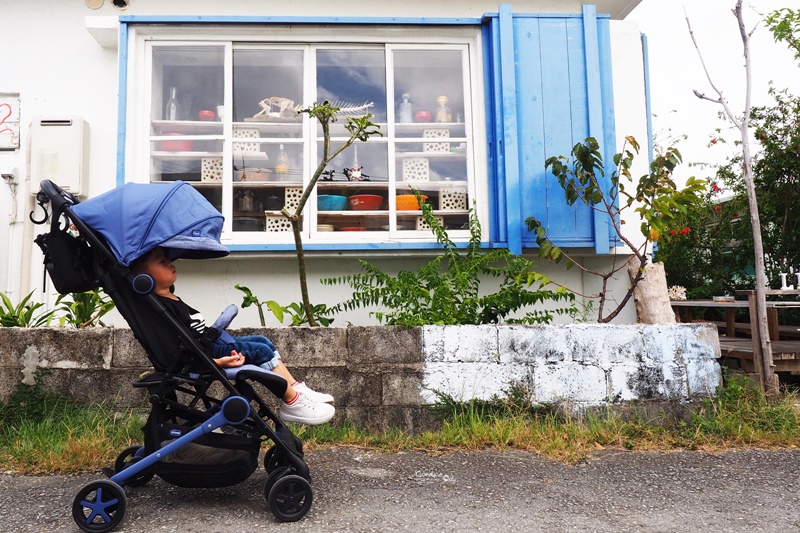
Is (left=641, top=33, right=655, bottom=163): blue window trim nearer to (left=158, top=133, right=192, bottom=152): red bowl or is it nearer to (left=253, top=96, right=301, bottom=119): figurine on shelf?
(left=253, top=96, right=301, bottom=119): figurine on shelf

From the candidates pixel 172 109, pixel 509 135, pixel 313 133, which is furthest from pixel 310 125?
pixel 509 135

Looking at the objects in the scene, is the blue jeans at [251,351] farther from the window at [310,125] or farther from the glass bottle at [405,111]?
the glass bottle at [405,111]

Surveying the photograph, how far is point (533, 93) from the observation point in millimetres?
5238

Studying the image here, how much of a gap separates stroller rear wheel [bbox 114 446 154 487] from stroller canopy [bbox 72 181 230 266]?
3.17 feet

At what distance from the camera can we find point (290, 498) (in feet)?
9.11

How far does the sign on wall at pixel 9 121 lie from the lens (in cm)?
558

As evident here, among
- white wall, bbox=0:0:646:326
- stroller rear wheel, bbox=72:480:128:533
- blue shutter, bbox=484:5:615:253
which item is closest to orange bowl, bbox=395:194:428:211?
white wall, bbox=0:0:646:326

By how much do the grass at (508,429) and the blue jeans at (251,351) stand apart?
3.12 feet

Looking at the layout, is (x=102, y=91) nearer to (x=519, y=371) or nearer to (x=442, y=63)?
(x=442, y=63)

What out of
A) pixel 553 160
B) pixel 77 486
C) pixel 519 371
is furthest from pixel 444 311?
pixel 77 486

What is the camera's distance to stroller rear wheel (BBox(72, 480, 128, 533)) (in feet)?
8.66

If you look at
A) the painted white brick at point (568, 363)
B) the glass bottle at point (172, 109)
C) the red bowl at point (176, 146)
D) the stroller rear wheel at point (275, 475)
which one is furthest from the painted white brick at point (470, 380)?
the glass bottle at point (172, 109)

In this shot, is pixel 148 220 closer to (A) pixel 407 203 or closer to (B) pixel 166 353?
→ (B) pixel 166 353

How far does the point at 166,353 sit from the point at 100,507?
71 cm
